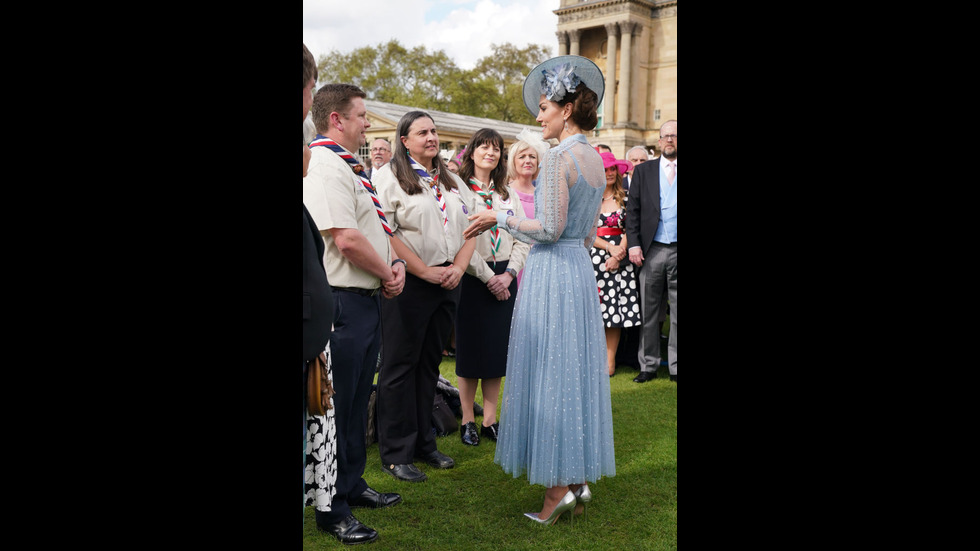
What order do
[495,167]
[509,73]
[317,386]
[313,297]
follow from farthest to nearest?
[509,73], [495,167], [317,386], [313,297]

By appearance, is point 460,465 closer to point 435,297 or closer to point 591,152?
point 435,297

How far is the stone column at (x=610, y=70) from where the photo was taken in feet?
189

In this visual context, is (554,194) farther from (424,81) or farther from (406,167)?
(424,81)

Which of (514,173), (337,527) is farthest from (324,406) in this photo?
(514,173)

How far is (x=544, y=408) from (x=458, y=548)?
0.78 metres

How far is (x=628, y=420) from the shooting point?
596 centimetres

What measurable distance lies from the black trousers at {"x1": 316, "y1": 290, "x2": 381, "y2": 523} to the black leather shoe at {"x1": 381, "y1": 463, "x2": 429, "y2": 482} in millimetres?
658

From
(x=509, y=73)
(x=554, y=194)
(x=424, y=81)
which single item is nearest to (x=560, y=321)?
(x=554, y=194)

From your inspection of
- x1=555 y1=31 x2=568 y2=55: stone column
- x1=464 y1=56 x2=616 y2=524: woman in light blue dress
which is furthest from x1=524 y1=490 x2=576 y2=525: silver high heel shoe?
x1=555 y1=31 x2=568 y2=55: stone column

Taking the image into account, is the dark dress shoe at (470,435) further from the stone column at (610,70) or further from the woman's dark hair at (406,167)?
the stone column at (610,70)

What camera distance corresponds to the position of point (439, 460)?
189 inches

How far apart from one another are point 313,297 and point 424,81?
43.0 metres

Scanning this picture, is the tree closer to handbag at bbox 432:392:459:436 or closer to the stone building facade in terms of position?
the stone building facade

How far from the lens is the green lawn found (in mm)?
3684
